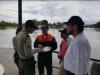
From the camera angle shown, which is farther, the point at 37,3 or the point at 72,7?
the point at 37,3

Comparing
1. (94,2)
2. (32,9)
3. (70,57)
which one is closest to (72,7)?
(94,2)

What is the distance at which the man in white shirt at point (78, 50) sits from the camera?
2.75 m

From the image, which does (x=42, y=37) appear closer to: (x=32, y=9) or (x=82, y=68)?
(x=32, y=9)

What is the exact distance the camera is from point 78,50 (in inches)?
108

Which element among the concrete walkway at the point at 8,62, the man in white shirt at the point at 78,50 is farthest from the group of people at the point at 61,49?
the concrete walkway at the point at 8,62

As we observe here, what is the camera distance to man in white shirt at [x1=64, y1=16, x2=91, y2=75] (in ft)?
9.04

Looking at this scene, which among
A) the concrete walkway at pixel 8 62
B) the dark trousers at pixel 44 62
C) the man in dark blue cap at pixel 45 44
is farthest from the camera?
the concrete walkway at pixel 8 62

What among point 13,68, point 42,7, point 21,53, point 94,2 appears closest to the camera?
point 21,53

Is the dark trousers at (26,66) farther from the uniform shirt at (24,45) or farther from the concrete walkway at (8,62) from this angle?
the concrete walkway at (8,62)

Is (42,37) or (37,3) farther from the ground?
(37,3)

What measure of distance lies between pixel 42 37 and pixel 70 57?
77.3 inches

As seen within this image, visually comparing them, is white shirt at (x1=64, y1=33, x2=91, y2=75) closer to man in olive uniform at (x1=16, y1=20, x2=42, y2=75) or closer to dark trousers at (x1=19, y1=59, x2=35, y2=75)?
man in olive uniform at (x1=16, y1=20, x2=42, y2=75)

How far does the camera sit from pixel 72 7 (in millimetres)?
5809

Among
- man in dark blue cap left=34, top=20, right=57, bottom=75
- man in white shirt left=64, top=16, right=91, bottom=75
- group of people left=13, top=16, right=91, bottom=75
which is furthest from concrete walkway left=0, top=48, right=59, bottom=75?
man in white shirt left=64, top=16, right=91, bottom=75
